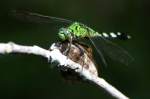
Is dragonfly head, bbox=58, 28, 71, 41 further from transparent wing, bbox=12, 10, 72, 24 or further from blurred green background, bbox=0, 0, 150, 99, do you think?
blurred green background, bbox=0, 0, 150, 99

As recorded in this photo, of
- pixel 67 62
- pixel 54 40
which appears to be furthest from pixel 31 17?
pixel 54 40

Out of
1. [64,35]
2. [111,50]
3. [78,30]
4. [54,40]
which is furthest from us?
[54,40]

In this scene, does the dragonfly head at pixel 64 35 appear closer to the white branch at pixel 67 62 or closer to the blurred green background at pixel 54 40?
the white branch at pixel 67 62

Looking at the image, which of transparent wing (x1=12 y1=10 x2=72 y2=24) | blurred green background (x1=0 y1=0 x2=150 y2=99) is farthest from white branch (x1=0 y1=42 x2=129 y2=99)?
blurred green background (x1=0 y1=0 x2=150 y2=99)

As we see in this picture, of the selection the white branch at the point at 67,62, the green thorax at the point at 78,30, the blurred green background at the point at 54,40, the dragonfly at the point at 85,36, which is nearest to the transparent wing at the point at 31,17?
the dragonfly at the point at 85,36

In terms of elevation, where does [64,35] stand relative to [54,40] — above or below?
below

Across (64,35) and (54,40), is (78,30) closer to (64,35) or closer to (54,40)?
(64,35)

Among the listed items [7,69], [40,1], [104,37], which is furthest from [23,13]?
[40,1]
